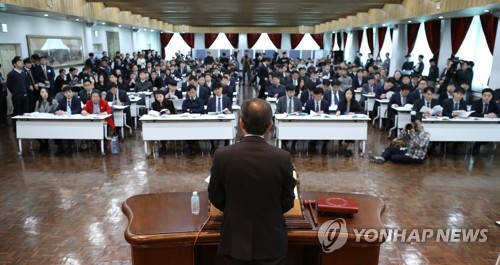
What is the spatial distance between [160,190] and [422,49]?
42.3 ft

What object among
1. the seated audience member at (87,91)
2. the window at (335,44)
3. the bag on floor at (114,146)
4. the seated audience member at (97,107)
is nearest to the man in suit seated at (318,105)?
the bag on floor at (114,146)

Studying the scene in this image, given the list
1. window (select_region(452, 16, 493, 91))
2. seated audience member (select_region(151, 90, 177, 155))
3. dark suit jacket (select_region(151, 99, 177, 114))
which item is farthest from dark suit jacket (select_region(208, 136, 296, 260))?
window (select_region(452, 16, 493, 91))

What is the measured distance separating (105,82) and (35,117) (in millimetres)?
4053

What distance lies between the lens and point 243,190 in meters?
2.04

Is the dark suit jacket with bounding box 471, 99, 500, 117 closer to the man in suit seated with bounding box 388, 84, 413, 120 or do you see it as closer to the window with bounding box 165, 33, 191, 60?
the man in suit seated with bounding box 388, 84, 413, 120

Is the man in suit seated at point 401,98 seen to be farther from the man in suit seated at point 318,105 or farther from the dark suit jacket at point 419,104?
the man in suit seated at point 318,105

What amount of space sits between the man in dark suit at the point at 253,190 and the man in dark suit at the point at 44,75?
9947 mm

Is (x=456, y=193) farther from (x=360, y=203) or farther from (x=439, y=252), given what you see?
(x=360, y=203)

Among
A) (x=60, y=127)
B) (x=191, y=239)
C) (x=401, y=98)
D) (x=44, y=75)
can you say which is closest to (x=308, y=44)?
(x=401, y=98)

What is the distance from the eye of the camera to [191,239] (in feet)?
8.26

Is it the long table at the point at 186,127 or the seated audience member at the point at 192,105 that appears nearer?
the long table at the point at 186,127

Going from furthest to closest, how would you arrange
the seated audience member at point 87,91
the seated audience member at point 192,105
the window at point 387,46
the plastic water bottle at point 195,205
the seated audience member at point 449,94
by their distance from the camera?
the window at point 387,46 < the seated audience member at point 87,91 < the seated audience member at point 449,94 < the seated audience member at point 192,105 < the plastic water bottle at point 195,205

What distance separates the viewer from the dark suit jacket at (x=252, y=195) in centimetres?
202

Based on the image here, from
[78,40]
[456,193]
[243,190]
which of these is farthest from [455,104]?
[78,40]
